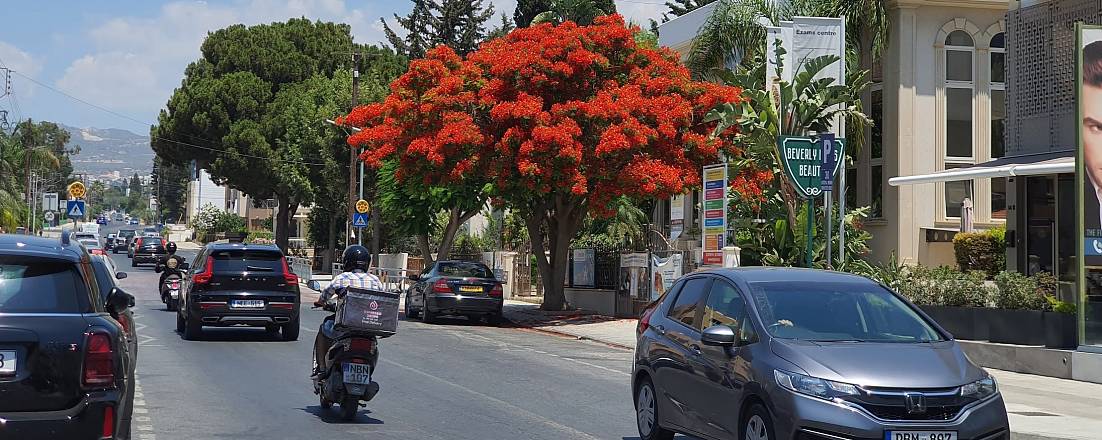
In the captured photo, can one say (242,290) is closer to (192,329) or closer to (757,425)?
(192,329)

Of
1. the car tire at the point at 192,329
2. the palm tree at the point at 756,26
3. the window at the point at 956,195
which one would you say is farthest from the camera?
the window at the point at 956,195

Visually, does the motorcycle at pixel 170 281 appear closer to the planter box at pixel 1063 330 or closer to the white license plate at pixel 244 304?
the white license plate at pixel 244 304

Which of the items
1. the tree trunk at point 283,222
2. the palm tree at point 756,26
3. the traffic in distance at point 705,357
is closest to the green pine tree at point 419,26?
the tree trunk at point 283,222

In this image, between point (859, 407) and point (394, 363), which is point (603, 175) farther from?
point (859, 407)

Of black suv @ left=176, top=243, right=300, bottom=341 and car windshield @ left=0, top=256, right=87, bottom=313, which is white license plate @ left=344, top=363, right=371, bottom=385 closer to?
car windshield @ left=0, top=256, right=87, bottom=313

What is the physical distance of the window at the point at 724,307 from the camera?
31.9 feet

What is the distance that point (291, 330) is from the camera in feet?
70.4

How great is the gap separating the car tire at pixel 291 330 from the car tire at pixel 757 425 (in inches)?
532

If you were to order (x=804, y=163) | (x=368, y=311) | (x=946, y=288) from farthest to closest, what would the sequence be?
1. (x=946, y=288)
2. (x=804, y=163)
3. (x=368, y=311)

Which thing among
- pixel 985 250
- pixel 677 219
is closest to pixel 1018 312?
pixel 677 219

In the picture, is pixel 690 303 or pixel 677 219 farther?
pixel 677 219

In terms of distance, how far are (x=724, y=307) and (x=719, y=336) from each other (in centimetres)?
73

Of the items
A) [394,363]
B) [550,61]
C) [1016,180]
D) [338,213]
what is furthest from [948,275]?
[338,213]

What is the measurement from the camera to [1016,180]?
24297mm
